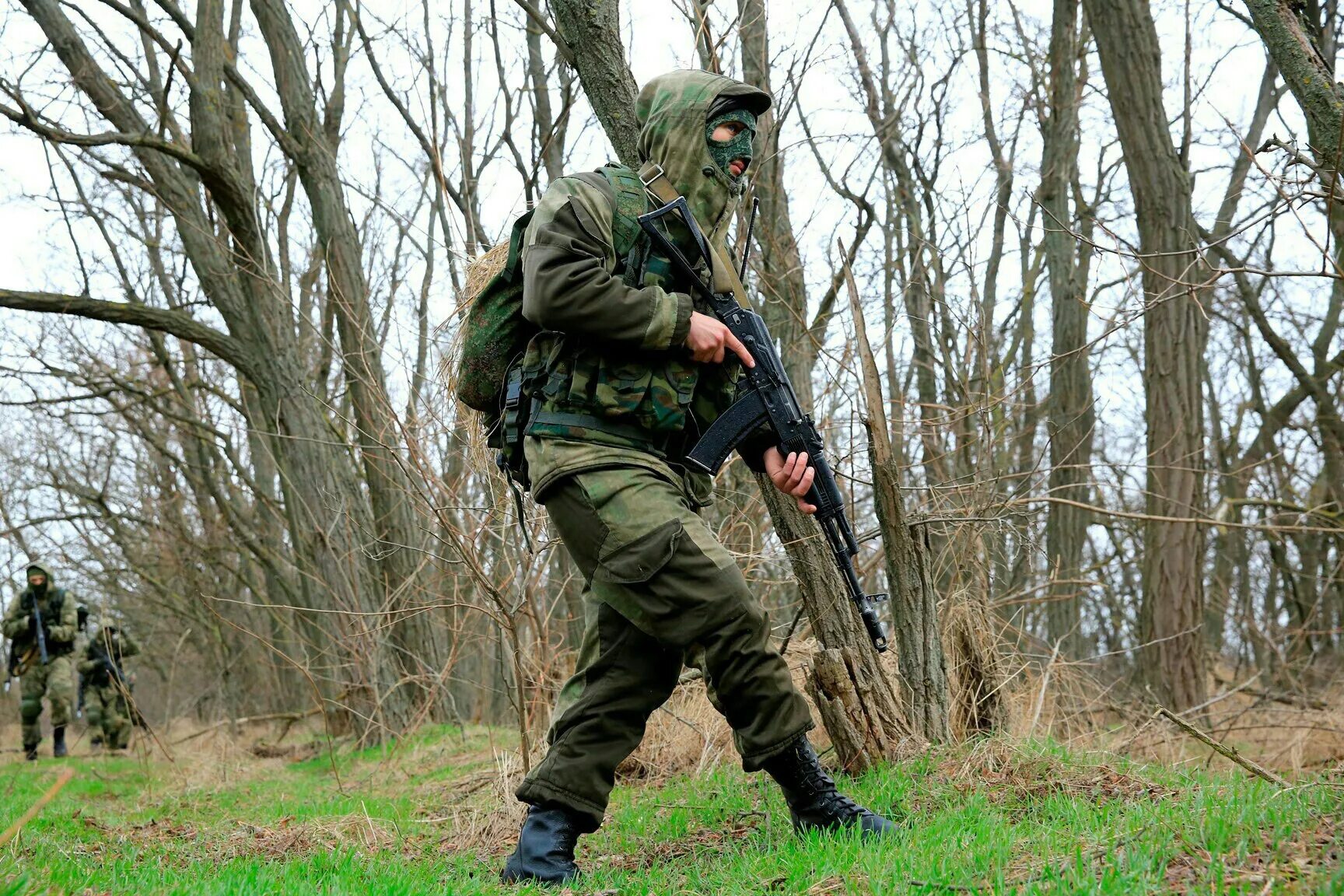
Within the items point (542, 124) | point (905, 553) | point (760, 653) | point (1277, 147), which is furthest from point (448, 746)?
point (542, 124)

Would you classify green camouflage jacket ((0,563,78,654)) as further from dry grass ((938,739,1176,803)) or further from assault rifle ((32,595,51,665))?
dry grass ((938,739,1176,803))

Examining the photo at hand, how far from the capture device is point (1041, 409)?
1317 cm

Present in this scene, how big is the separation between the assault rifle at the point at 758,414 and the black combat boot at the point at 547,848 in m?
1.11

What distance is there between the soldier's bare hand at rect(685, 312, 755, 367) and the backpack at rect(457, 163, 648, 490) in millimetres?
293

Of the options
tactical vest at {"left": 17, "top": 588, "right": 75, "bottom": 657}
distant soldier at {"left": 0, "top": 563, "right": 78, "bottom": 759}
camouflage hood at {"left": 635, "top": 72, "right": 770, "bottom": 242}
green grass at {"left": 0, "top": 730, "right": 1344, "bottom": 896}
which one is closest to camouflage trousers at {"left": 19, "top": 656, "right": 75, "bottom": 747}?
distant soldier at {"left": 0, "top": 563, "right": 78, "bottom": 759}

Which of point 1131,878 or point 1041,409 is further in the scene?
point 1041,409

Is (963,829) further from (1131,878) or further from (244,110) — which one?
(244,110)

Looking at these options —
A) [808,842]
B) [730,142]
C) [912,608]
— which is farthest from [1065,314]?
[808,842]

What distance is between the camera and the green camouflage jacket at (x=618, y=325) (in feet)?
10.4

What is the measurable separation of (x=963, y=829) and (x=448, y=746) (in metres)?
6.08

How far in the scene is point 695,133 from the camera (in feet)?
11.5

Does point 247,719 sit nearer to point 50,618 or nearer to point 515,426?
point 50,618

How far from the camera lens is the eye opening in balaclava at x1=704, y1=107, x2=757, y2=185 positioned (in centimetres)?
352

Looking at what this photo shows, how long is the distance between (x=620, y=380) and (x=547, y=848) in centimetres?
136
